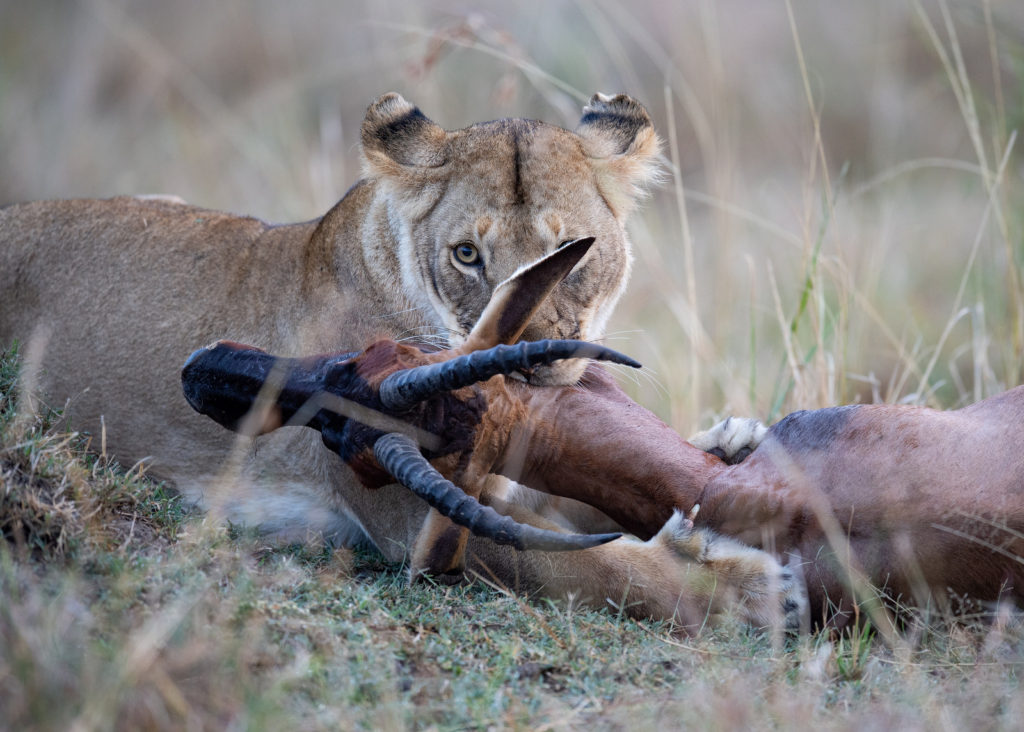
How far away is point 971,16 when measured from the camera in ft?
20.2

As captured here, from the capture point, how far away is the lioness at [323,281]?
3660 millimetres

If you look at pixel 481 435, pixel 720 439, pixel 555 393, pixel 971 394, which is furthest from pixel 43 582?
pixel 971 394

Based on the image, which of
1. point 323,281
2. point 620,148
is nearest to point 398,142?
point 323,281

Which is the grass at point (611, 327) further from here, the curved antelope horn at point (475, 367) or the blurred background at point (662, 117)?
the curved antelope horn at point (475, 367)

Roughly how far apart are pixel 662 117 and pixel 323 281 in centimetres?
753

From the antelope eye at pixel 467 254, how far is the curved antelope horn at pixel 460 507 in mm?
938

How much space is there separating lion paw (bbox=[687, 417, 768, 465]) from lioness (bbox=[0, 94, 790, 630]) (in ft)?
1.78

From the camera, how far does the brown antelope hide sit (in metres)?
2.90

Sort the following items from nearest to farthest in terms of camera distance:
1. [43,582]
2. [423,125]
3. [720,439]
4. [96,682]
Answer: [96,682]
[43,582]
[720,439]
[423,125]

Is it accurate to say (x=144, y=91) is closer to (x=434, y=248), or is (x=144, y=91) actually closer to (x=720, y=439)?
(x=434, y=248)

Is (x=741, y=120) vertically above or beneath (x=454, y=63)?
beneath

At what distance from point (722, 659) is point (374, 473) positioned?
3.39 feet

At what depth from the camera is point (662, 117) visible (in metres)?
10.9

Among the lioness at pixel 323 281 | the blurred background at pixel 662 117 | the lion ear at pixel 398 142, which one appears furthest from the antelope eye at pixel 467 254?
the blurred background at pixel 662 117
